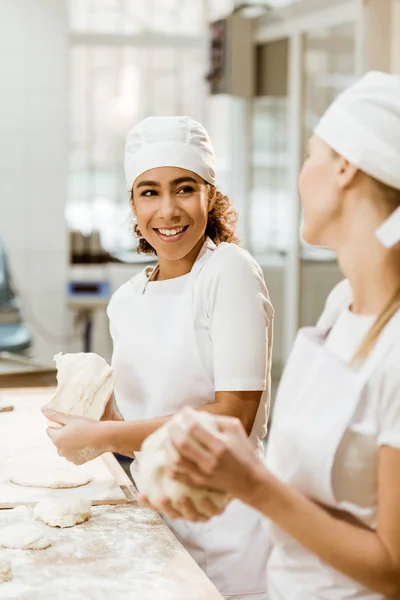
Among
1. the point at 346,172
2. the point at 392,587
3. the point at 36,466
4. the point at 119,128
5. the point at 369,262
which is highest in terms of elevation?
the point at 119,128

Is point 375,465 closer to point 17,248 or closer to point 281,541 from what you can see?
point 281,541

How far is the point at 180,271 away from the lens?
1.92 meters

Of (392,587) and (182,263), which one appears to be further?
(182,263)

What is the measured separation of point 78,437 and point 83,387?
15cm

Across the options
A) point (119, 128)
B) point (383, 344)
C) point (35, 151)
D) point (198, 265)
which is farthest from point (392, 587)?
point (119, 128)

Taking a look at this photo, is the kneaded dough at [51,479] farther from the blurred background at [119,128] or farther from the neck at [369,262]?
the blurred background at [119,128]

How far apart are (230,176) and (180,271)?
503 cm

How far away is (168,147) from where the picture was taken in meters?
1.80

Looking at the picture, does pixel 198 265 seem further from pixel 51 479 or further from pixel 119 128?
pixel 119 128

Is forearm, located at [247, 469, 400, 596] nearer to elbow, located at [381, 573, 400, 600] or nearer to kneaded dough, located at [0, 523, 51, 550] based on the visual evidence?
elbow, located at [381, 573, 400, 600]

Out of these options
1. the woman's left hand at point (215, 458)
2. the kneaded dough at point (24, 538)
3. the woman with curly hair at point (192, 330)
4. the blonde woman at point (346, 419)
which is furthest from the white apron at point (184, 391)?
the woman's left hand at point (215, 458)

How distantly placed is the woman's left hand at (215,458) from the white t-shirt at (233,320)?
0.67 m

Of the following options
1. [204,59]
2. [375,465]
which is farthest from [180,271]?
[204,59]

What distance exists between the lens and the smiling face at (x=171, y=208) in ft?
5.96
